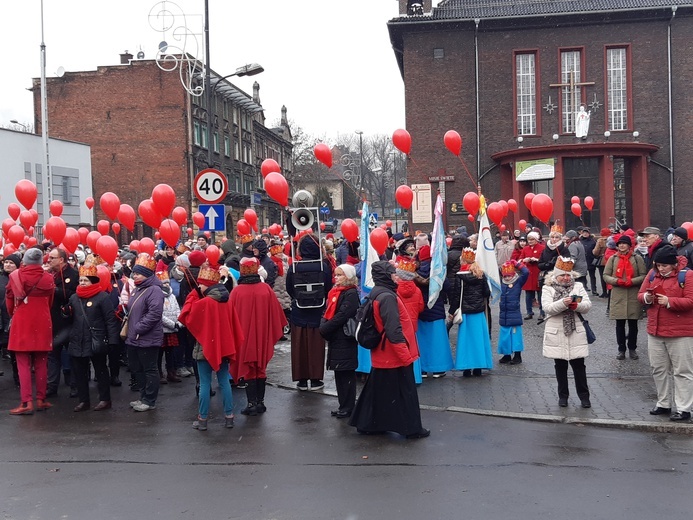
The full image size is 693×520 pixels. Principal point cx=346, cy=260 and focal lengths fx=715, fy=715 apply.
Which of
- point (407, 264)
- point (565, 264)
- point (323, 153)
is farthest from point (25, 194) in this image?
point (565, 264)

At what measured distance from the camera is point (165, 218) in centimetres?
1209

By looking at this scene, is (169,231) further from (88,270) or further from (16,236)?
(16,236)

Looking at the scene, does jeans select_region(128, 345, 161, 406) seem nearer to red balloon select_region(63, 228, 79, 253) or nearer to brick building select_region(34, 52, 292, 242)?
red balloon select_region(63, 228, 79, 253)

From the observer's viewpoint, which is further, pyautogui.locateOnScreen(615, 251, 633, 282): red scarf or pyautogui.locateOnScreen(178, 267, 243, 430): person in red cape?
pyautogui.locateOnScreen(615, 251, 633, 282): red scarf

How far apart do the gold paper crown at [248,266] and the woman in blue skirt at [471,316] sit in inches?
127

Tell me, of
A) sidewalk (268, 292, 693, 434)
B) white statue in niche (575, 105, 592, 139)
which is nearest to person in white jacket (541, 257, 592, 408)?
sidewalk (268, 292, 693, 434)

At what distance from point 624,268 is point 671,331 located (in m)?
3.30

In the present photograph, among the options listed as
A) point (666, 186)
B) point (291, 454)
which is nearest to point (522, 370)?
point (291, 454)

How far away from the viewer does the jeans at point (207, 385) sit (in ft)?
25.3

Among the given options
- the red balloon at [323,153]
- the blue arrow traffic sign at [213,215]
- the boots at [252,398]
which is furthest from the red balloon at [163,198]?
the boots at [252,398]

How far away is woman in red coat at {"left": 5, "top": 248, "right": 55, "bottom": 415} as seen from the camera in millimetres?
8633

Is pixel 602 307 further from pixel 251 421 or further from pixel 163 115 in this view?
pixel 163 115

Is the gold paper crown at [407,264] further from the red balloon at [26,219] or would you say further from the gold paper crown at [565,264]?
the red balloon at [26,219]

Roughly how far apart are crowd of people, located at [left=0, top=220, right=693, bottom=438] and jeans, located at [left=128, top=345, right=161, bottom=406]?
2 centimetres
